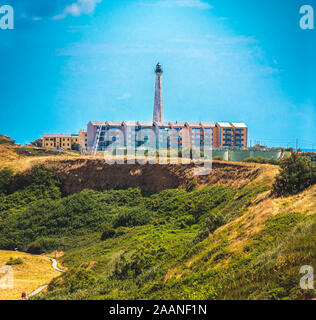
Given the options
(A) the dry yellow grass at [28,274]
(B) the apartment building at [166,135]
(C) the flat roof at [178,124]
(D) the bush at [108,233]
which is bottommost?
(A) the dry yellow grass at [28,274]

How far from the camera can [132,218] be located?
32.2 metres

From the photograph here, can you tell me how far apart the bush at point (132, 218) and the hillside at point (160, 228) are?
95 mm

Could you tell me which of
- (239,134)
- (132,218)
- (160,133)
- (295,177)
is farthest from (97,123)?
(295,177)

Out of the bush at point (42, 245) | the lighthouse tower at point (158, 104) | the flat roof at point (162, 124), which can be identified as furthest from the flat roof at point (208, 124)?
the bush at point (42, 245)

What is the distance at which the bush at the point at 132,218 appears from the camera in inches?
1250

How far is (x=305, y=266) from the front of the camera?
26.6 feet

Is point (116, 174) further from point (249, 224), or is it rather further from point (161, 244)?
point (249, 224)

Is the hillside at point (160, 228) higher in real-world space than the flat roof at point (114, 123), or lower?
lower

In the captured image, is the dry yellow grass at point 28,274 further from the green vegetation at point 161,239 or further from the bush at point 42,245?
the green vegetation at point 161,239

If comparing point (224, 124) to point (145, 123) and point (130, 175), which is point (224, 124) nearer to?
point (145, 123)

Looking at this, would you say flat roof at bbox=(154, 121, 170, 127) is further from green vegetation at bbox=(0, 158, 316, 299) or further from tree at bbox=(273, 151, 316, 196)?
tree at bbox=(273, 151, 316, 196)

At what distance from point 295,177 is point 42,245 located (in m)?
23.2

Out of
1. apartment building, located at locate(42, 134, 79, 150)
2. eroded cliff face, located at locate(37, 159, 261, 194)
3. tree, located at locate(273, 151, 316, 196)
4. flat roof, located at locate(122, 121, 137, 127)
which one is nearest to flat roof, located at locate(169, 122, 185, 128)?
flat roof, located at locate(122, 121, 137, 127)
